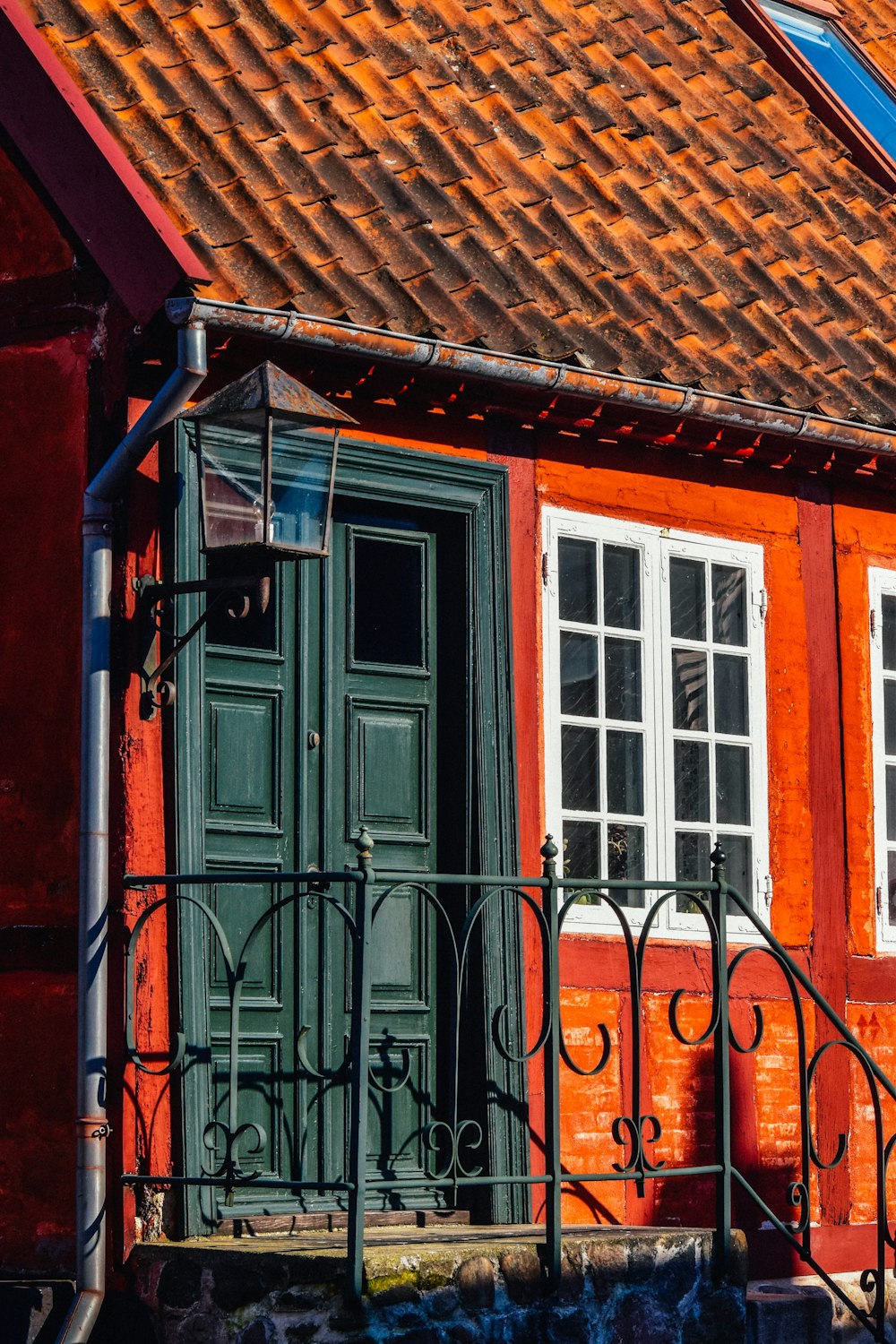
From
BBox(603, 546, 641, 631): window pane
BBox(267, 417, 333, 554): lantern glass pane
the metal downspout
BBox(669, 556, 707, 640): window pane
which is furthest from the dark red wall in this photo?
BBox(669, 556, 707, 640): window pane

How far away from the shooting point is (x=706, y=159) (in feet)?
30.9

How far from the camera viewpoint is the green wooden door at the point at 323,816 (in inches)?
274

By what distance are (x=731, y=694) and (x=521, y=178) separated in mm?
2155

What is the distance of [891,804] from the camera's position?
902 centimetres

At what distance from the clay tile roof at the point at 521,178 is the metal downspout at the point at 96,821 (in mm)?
553

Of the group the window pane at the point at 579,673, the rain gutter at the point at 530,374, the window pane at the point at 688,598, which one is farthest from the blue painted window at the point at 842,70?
the window pane at the point at 579,673

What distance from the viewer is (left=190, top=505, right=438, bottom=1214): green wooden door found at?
6953mm

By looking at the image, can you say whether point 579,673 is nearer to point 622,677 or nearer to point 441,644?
point 622,677

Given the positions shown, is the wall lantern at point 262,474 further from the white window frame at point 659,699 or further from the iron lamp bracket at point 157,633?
the white window frame at point 659,699

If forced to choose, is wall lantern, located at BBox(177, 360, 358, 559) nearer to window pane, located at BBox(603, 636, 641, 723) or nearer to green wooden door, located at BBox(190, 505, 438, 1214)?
green wooden door, located at BBox(190, 505, 438, 1214)

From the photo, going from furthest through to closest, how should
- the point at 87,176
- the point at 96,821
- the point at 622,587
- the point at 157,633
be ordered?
the point at 622,587 < the point at 87,176 < the point at 157,633 < the point at 96,821

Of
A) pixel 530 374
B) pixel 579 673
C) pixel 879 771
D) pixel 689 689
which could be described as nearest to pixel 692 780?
pixel 689 689

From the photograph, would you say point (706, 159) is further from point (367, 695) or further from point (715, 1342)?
point (715, 1342)

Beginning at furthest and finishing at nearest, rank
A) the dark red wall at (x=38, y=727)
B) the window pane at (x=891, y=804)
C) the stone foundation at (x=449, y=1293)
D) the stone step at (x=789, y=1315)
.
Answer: the window pane at (x=891, y=804) < the stone step at (x=789, y=1315) < the dark red wall at (x=38, y=727) < the stone foundation at (x=449, y=1293)
